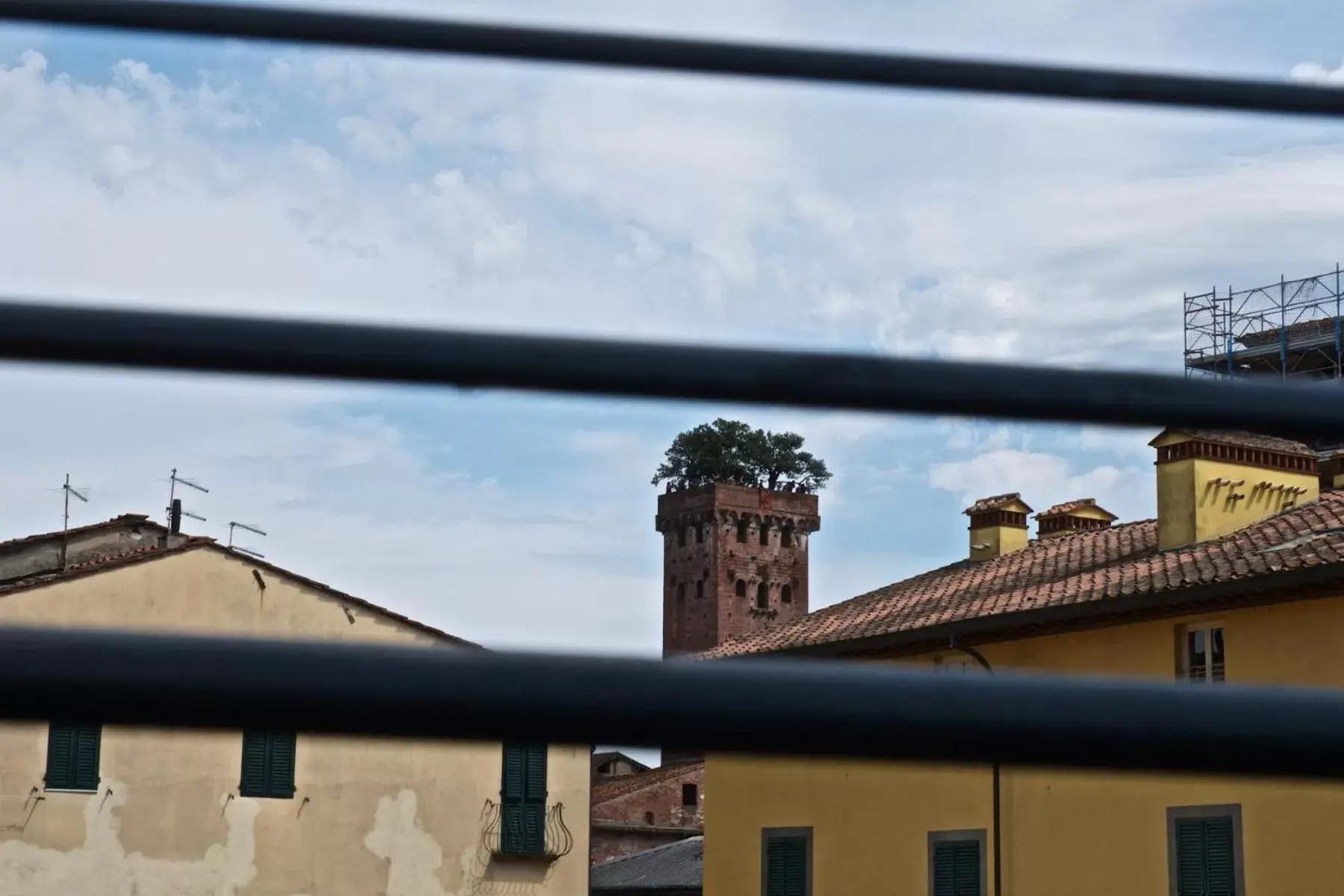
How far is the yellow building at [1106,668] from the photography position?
60.1ft

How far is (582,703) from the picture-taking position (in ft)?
2.25

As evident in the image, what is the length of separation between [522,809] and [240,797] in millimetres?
3727

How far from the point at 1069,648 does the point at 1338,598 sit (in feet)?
10.4

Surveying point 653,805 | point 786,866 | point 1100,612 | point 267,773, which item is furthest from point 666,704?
point 653,805

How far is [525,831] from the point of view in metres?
25.8

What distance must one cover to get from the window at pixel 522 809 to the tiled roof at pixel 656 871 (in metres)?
12.0

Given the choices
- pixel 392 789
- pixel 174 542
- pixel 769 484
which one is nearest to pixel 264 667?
pixel 392 789

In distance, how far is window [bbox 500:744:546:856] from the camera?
2567 cm

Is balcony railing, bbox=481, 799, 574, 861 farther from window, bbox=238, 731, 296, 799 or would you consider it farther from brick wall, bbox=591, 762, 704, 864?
brick wall, bbox=591, 762, 704, 864

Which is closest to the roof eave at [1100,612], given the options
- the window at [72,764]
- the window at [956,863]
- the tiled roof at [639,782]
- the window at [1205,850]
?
the window at [1205,850]

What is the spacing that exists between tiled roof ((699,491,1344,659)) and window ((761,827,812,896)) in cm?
228

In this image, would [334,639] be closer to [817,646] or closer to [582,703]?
[582,703]

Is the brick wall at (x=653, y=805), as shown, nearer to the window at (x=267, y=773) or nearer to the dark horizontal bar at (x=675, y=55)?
the window at (x=267, y=773)

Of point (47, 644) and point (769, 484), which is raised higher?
point (769, 484)
